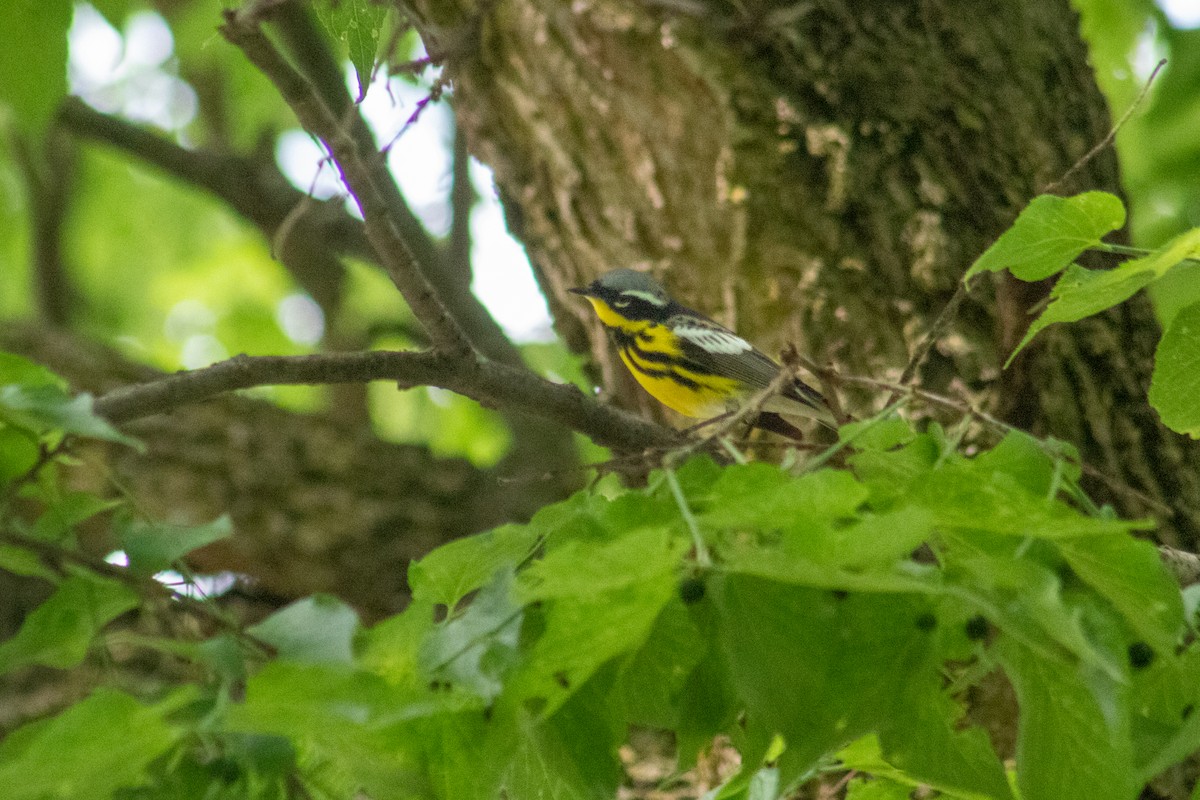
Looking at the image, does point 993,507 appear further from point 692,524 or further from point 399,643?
point 399,643

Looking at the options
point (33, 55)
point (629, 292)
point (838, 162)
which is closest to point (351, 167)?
point (33, 55)

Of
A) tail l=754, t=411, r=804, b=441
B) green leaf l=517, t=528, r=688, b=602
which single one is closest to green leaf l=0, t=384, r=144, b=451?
green leaf l=517, t=528, r=688, b=602

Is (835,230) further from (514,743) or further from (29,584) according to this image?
(29,584)

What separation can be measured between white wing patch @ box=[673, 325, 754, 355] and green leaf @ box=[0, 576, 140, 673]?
1.89 m

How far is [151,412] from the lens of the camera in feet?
4.90

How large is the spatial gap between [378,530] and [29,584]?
1086mm

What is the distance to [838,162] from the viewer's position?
2.55 m

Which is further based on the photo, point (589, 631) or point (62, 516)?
point (62, 516)

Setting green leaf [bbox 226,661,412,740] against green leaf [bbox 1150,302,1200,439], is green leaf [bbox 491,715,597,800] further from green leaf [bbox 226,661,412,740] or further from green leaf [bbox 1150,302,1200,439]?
green leaf [bbox 1150,302,1200,439]

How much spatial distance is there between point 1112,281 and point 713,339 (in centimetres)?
198

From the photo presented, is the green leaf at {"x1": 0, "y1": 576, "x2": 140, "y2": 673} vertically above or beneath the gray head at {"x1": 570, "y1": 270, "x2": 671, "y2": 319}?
beneath

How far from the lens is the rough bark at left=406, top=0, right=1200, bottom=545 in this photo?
2.36m

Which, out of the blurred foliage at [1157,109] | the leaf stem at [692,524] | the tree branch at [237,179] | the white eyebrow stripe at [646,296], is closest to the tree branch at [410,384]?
the leaf stem at [692,524]

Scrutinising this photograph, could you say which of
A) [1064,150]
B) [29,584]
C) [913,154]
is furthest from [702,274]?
[29,584]
